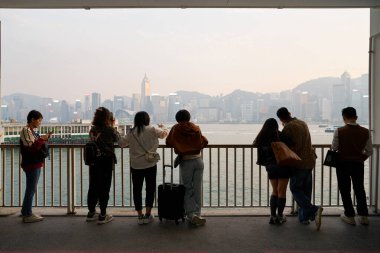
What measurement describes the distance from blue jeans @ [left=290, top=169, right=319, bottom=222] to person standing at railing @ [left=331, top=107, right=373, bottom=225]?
449 mm

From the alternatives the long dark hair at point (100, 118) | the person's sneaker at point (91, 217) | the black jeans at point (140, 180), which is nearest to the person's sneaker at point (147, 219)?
the black jeans at point (140, 180)

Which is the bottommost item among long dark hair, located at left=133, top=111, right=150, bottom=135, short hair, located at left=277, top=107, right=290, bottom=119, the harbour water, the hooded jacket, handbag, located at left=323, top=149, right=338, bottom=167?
the harbour water

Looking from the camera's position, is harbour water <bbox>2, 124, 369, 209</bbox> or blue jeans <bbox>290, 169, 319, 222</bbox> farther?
harbour water <bbox>2, 124, 369, 209</bbox>

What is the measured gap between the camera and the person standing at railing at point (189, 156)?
421cm

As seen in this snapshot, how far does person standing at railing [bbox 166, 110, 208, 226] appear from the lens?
4.21 metres

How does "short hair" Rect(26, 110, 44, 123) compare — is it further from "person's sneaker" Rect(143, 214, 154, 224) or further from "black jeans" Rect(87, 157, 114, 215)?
"person's sneaker" Rect(143, 214, 154, 224)

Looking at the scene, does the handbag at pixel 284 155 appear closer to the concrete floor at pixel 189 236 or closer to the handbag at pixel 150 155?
the concrete floor at pixel 189 236

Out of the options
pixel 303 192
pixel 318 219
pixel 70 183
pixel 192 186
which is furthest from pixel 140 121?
pixel 318 219

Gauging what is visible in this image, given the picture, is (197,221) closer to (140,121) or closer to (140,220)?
(140,220)

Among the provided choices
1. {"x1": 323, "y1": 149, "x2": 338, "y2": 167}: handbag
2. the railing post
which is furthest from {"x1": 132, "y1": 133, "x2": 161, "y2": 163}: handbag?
{"x1": 323, "y1": 149, "x2": 338, "y2": 167}: handbag

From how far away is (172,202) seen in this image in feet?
14.1

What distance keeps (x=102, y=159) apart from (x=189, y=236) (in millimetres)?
1449

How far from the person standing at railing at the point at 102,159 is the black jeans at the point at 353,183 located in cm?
289

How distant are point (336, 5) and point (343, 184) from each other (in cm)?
271
